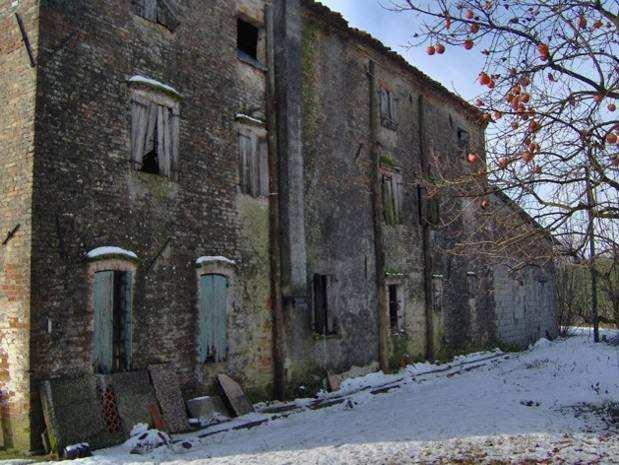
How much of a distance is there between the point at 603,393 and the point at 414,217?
297 inches

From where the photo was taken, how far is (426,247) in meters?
18.6

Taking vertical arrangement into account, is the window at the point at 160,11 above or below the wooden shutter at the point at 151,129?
above

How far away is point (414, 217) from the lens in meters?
18.3

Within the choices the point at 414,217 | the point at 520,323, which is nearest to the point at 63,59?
the point at 414,217

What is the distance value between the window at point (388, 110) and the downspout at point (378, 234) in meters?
0.53

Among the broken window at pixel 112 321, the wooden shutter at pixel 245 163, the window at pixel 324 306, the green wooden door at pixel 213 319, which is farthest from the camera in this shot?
the window at pixel 324 306

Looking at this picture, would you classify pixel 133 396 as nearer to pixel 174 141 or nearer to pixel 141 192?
pixel 141 192

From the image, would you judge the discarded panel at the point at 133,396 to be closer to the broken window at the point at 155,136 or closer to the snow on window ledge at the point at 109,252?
the snow on window ledge at the point at 109,252

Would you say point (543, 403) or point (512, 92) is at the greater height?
point (512, 92)

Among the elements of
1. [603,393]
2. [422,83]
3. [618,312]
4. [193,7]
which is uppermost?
[422,83]

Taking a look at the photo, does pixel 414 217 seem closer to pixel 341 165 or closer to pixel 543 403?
pixel 341 165

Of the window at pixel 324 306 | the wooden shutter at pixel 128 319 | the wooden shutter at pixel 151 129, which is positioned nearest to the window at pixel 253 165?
the wooden shutter at pixel 151 129

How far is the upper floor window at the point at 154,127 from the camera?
33.2ft

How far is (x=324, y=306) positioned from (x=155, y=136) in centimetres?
590
